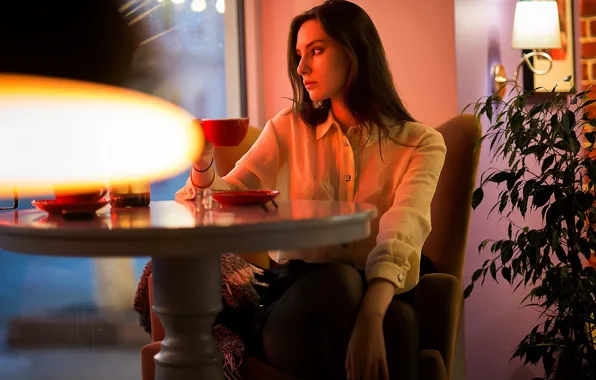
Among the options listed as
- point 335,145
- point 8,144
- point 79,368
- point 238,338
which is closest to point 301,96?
point 335,145

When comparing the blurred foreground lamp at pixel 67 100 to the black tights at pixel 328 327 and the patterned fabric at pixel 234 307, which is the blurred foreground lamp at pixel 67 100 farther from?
the black tights at pixel 328 327

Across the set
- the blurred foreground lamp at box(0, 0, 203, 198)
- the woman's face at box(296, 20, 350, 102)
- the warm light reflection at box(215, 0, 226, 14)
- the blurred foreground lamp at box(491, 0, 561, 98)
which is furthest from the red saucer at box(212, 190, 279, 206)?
the warm light reflection at box(215, 0, 226, 14)

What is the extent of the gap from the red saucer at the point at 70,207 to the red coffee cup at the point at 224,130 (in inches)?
10.4

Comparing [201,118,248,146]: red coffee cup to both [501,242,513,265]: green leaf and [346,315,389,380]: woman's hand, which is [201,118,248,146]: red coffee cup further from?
[501,242,513,265]: green leaf

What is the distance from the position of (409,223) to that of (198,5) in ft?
7.31

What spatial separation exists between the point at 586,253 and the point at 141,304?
1.39 m

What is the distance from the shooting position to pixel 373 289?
185 centimetres

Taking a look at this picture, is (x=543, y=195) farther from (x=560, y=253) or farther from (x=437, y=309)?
(x=437, y=309)

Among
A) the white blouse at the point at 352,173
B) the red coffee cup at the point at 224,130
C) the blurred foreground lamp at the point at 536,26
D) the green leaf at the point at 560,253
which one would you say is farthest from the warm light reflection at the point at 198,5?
the red coffee cup at the point at 224,130

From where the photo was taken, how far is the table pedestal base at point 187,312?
1.75 metres

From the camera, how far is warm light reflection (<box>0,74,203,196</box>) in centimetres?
331

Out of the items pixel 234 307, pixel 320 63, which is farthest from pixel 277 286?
pixel 320 63

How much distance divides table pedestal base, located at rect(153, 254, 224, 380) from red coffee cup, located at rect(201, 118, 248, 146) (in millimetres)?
267

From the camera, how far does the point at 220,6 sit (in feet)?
12.8
